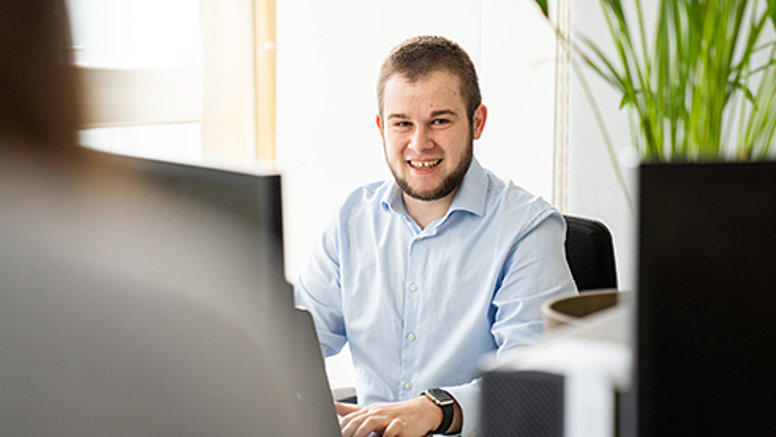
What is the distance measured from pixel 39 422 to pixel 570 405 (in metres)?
0.38

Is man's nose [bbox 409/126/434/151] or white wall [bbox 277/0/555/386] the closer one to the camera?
man's nose [bbox 409/126/434/151]

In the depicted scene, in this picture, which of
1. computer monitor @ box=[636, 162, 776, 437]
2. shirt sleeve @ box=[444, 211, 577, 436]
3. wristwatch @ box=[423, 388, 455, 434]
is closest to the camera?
computer monitor @ box=[636, 162, 776, 437]

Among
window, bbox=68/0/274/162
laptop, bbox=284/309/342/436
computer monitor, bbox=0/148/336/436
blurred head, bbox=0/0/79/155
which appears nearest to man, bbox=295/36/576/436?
laptop, bbox=284/309/342/436

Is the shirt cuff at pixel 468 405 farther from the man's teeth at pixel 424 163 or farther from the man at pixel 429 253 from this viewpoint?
the man's teeth at pixel 424 163

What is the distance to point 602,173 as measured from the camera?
3.26m

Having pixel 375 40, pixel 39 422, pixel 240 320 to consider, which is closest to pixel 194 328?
pixel 240 320

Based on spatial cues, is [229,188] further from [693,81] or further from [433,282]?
[433,282]

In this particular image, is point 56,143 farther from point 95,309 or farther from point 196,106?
point 196,106

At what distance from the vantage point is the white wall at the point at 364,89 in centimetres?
318

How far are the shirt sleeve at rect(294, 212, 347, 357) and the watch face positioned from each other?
407mm

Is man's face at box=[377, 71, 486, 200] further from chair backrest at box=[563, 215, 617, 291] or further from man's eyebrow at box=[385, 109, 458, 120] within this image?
chair backrest at box=[563, 215, 617, 291]

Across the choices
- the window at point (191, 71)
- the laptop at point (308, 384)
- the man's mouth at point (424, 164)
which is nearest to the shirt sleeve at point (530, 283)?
the man's mouth at point (424, 164)

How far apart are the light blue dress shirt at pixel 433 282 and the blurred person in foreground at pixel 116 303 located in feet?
3.34

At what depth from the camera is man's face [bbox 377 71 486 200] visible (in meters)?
1.78
